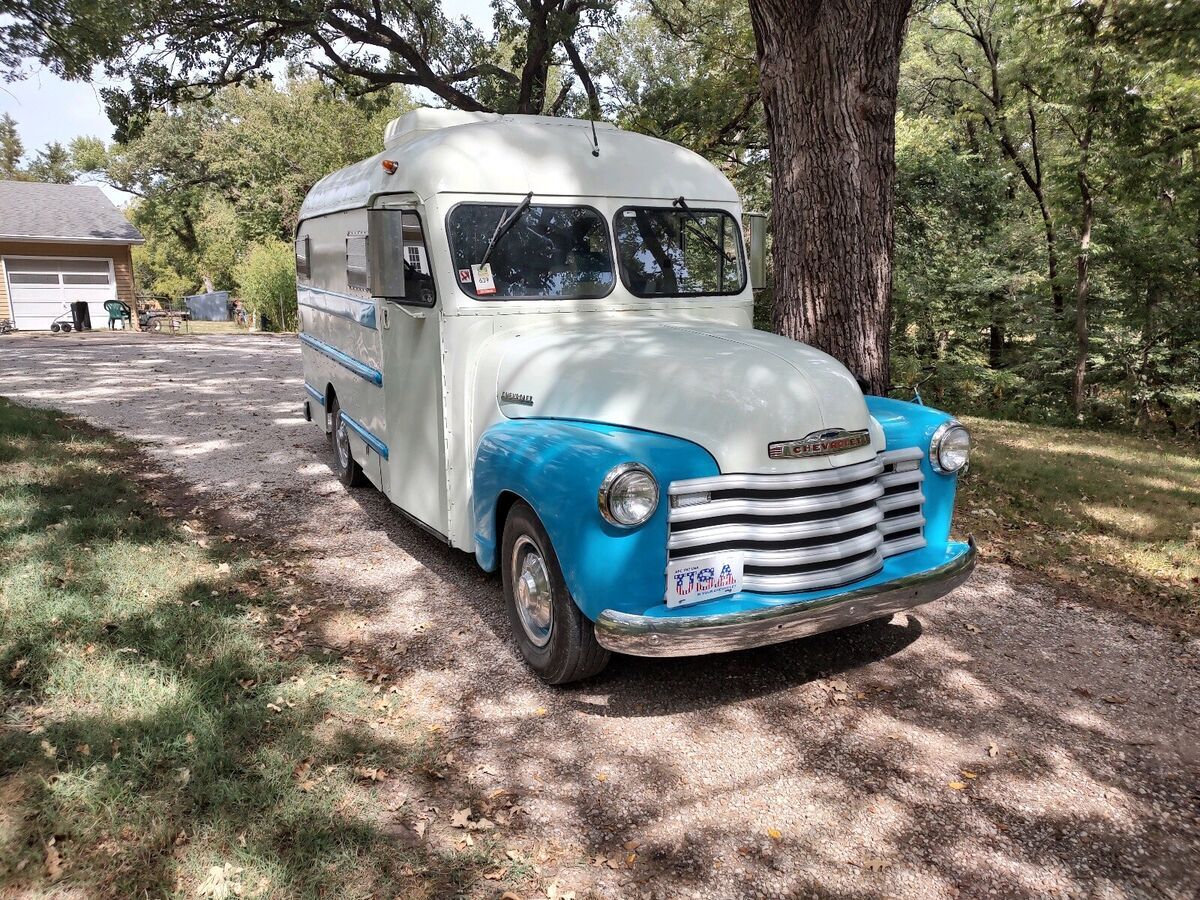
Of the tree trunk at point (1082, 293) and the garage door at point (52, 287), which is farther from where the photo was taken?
the garage door at point (52, 287)

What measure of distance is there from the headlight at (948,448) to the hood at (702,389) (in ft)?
1.52

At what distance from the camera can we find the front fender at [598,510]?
3256 mm

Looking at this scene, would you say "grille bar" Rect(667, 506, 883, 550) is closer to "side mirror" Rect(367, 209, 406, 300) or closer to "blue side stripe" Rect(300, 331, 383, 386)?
"side mirror" Rect(367, 209, 406, 300)

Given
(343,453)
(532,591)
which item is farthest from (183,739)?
(343,453)

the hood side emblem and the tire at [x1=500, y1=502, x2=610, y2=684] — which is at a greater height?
the hood side emblem

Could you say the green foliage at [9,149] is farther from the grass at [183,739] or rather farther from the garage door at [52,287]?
the grass at [183,739]

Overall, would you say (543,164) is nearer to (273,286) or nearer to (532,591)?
(532,591)

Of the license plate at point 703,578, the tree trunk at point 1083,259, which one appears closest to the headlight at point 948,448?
the license plate at point 703,578

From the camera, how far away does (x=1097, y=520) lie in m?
6.71

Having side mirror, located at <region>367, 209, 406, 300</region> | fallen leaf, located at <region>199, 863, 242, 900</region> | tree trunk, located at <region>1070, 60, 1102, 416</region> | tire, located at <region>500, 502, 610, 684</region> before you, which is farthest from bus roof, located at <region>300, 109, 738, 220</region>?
tree trunk, located at <region>1070, 60, 1102, 416</region>

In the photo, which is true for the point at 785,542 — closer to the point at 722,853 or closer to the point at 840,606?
the point at 840,606

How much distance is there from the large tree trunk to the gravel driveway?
212 cm

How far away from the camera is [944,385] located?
18.4 metres

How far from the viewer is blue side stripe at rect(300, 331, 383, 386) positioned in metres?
5.76
